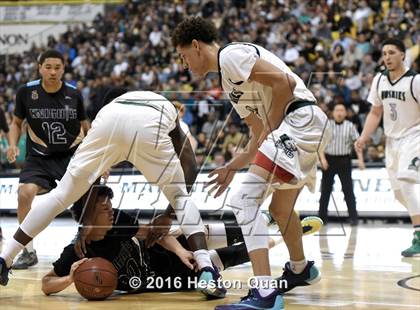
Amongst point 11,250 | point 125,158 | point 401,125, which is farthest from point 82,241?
point 401,125

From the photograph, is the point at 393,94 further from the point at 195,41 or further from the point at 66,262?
the point at 66,262

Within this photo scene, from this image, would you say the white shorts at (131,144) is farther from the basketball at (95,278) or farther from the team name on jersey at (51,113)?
the team name on jersey at (51,113)

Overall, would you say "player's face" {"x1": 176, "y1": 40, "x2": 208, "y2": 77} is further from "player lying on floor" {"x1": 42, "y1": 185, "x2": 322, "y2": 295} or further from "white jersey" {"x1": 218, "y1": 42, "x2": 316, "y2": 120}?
"player lying on floor" {"x1": 42, "y1": 185, "x2": 322, "y2": 295}

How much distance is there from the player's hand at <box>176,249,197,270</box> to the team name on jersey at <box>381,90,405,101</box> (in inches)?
173

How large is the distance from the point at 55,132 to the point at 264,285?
378cm

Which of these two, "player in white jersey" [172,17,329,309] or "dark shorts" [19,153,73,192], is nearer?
"player in white jersey" [172,17,329,309]

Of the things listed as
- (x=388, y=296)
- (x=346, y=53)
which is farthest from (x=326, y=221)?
(x=388, y=296)

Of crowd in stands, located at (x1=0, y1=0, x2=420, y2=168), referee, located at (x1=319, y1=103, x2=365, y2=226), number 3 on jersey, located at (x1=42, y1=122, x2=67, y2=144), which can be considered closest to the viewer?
number 3 on jersey, located at (x1=42, y1=122, x2=67, y2=144)

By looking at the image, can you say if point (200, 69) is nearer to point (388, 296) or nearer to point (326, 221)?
point (388, 296)

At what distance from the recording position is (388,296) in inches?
247

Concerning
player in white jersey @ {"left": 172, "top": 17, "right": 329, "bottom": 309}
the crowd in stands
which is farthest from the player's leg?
player in white jersey @ {"left": 172, "top": 17, "right": 329, "bottom": 309}

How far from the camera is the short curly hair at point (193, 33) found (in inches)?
232

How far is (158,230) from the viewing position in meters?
6.41

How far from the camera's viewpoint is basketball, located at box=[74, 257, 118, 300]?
6086 millimetres
